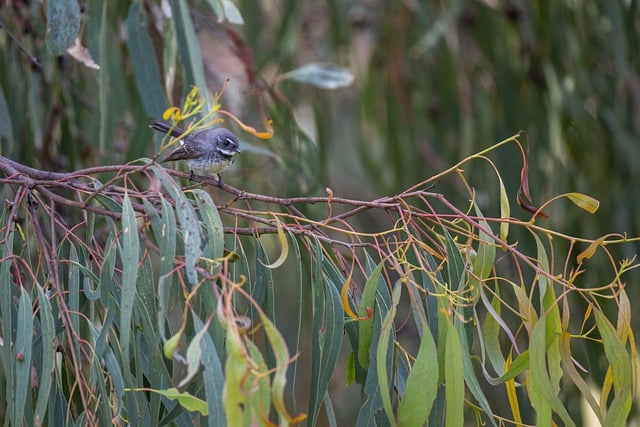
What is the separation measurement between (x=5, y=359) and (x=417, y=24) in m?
2.93

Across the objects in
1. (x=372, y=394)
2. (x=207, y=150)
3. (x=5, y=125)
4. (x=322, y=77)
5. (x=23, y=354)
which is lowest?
(x=372, y=394)

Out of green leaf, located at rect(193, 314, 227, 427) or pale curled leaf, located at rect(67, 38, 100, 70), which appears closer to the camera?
green leaf, located at rect(193, 314, 227, 427)

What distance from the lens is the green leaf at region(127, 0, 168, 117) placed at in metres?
2.65

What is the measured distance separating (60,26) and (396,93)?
2171mm

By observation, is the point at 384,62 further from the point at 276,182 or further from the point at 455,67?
the point at 276,182

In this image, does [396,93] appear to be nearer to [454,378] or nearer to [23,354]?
[454,378]

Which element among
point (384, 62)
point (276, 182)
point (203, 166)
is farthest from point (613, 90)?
point (203, 166)

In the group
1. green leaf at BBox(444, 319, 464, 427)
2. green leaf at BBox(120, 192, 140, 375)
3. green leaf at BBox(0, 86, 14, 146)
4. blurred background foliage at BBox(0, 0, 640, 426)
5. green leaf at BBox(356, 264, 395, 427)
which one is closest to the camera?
green leaf at BBox(120, 192, 140, 375)

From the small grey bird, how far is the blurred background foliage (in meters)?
0.17

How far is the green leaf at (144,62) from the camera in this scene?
2646mm

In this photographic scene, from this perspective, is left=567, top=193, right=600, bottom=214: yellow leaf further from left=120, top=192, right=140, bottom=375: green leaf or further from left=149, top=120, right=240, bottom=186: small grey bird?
left=149, top=120, right=240, bottom=186: small grey bird

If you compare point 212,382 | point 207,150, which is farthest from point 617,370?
point 207,150

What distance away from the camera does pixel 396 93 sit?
423 cm

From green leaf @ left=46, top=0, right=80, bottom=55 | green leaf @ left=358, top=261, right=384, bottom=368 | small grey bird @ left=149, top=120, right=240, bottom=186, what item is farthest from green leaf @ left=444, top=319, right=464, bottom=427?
green leaf @ left=46, top=0, right=80, bottom=55
